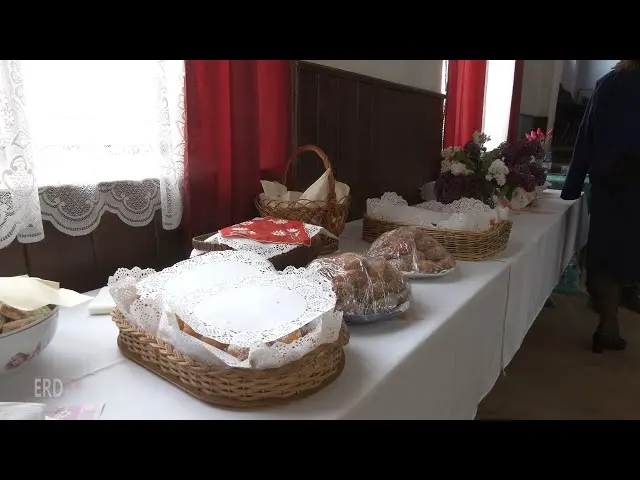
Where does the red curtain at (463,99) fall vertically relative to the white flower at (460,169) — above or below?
above

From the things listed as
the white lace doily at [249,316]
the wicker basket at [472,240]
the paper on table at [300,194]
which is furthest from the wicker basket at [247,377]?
the wicker basket at [472,240]

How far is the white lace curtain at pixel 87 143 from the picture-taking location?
804 mm

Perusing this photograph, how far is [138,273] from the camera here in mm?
749

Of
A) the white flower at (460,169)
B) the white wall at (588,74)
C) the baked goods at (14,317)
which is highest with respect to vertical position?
the white wall at (588,74)

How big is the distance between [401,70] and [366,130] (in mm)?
496

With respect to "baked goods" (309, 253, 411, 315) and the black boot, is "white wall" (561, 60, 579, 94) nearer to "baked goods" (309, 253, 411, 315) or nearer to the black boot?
the black boot

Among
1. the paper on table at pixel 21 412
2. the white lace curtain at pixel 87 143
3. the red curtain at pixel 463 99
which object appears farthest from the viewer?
the red curtain at pixel 463 99

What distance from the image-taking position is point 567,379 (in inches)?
77.2

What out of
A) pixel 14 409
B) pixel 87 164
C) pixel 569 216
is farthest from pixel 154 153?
pixel 569 216

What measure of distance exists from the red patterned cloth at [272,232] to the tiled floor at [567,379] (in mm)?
1091

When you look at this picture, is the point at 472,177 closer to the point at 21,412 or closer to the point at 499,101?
the point at 21,412

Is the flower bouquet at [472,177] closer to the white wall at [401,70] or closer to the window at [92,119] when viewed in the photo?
the white wall at [401,70]
